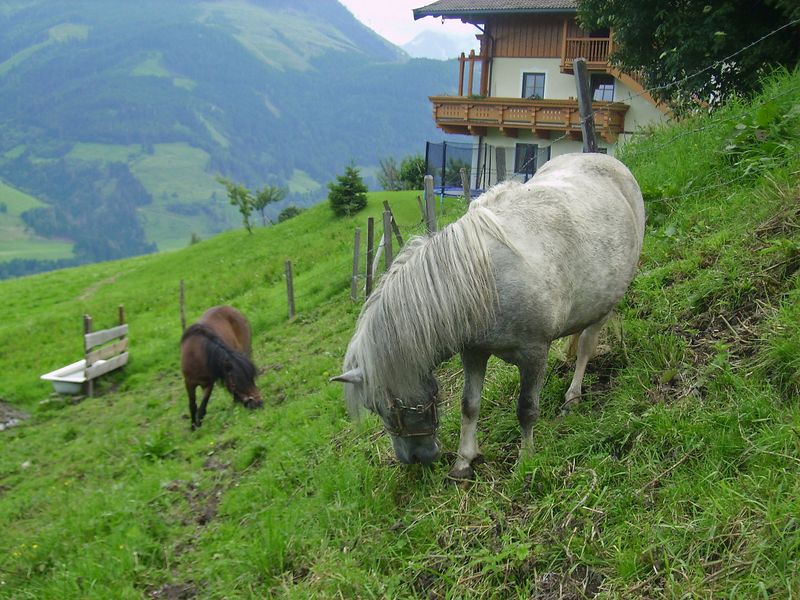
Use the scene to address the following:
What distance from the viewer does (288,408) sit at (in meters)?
8.20

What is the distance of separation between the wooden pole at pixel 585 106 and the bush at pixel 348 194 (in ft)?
64.5

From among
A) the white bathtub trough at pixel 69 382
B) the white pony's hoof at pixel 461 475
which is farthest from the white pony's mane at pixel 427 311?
the white bathtub trough at pixel 69 382

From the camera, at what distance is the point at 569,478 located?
12.9 ft

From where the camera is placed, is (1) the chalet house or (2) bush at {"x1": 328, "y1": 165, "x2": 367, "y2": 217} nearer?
(1) the chalet house

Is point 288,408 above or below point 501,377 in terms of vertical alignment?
below

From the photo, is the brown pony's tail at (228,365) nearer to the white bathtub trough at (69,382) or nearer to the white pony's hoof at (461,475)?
the white pony's hoof at (461,475)

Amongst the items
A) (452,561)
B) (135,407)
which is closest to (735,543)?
(452,561)

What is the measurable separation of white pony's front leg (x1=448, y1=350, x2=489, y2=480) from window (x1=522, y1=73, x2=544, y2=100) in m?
28.5

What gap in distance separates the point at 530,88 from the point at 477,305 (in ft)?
96.6

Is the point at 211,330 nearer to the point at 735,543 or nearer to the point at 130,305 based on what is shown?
the point at 735,543

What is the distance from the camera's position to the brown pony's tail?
9453 millimetres

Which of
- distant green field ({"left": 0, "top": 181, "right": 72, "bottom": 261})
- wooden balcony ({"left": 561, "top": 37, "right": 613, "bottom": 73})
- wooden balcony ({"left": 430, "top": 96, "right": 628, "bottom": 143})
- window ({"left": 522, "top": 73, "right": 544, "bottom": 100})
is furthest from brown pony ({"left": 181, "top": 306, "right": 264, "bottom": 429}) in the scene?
distant green field ({"left": 0, "top": 181, "right": 72, "bottom": 261})

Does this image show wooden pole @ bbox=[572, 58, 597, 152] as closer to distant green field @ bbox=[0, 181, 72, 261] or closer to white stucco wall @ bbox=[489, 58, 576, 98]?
white stucco wall @ bbox=[489, 58, 576, 98]

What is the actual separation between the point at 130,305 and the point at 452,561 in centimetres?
2171
